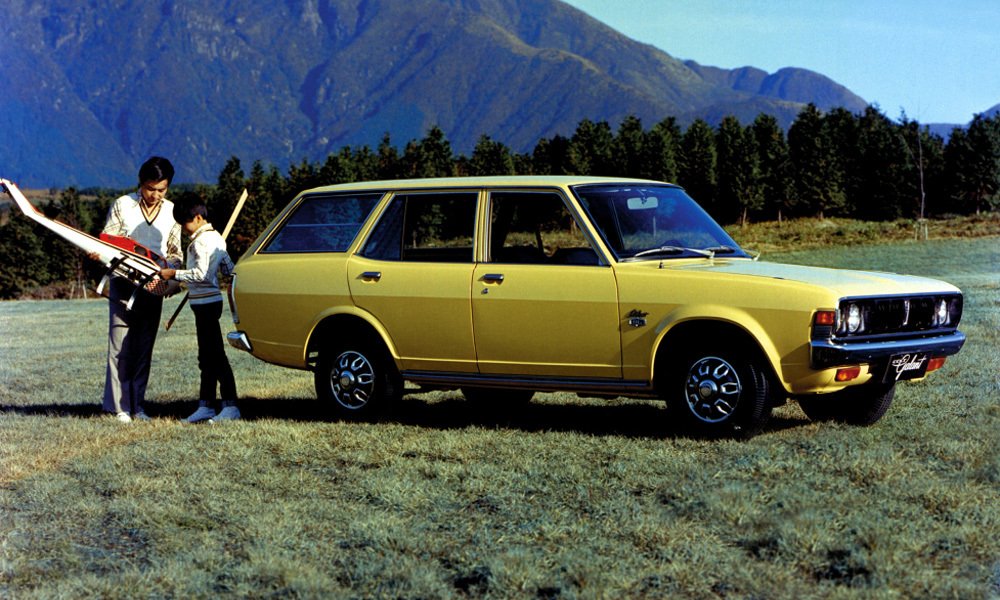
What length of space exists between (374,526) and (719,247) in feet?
13.3

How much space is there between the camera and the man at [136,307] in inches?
414

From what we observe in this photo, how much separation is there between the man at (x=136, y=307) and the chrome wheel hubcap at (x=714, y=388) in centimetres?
501

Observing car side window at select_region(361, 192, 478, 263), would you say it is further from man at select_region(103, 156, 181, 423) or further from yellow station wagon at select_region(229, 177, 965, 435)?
man at select_region(103, 156, 181, 423)

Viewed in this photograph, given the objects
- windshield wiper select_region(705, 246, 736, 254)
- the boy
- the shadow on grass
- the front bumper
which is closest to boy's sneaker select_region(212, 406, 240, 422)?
the boy

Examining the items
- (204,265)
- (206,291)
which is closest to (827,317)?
(204,265)

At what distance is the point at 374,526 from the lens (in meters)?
6.22

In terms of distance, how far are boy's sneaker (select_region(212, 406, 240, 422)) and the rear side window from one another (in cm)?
146

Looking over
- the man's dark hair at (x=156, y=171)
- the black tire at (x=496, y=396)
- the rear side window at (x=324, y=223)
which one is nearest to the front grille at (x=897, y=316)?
the black tire at (x=496, y=396)

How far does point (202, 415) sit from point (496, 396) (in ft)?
8.70

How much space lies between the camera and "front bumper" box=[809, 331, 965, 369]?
771 cm

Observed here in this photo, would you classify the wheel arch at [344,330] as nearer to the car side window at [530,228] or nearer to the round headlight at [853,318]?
the car side window at [530,228]

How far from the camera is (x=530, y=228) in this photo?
927cm

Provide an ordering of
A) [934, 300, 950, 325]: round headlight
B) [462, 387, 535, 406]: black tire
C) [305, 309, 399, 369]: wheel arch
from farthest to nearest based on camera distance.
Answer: [462, 387, 535, 406]: black tire
[305, 309, 399, 369]: wheel arch
[934, 300, 950, 325]: round headlight

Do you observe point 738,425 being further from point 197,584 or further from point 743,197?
point 743,197
